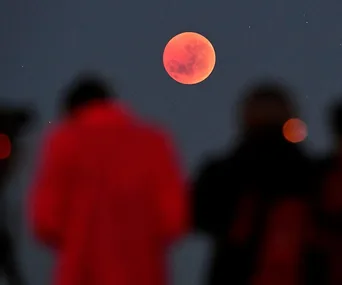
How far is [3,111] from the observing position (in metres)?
4.32

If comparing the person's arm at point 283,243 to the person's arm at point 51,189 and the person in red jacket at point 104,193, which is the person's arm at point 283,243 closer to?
the person in red jacket at point 104,193

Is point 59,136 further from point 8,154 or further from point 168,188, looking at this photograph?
point 8,154

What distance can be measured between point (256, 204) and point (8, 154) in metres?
1.82

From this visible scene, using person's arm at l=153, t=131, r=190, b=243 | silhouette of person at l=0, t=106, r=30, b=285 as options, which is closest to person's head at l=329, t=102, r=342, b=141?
person's arm at l=153, t=131, r=190, b=243

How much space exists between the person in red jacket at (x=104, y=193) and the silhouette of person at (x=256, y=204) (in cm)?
16

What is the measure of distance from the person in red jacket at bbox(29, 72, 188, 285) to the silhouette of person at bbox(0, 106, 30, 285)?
1160mm

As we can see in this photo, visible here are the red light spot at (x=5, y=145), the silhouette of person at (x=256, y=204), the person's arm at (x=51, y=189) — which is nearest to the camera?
the person's arm at (x=51, y=189)

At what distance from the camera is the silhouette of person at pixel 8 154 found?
13.3 ft

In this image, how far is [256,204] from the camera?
9.86 ft

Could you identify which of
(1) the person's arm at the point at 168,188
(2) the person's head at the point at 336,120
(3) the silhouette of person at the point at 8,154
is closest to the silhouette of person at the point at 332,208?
(2) the person's head at the point at 336,120

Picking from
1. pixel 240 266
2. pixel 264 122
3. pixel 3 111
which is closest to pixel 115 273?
pixel 240 266

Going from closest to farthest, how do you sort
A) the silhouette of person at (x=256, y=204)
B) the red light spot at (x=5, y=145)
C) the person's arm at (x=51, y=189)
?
1. the person's arm at (x=51, y=189)
2. the silhouette of person at (x=256, y=204)
3. the red light spot at (x=5, y=145)

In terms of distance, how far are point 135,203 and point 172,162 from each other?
0.59 feet

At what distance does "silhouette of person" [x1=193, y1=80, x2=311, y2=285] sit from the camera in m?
3.01
